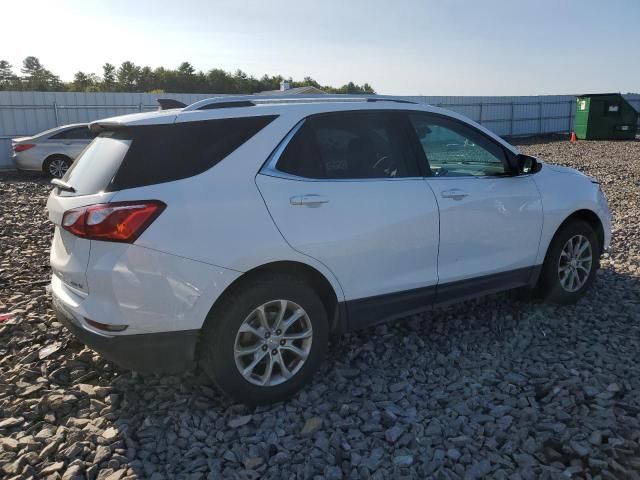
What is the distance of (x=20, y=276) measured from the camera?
5793 mm

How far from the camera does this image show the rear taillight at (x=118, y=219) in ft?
9.37

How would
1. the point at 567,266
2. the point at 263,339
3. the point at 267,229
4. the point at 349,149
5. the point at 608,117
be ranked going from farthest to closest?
the point at 608,117 < the point at 567,266 < the point at 349,149 < the point at 263,339 < the point at 267,229

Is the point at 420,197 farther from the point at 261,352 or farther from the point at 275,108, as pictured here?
the point at 261,352

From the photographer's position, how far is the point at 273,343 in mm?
3301

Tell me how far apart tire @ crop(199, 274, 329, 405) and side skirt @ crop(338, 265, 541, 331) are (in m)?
0.24

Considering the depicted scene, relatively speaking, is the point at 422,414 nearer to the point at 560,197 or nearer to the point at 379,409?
the point at 379,409

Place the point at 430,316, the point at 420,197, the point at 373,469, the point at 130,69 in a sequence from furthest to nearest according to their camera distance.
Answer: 1. the point at 130,69
2. the point at 430,316
3. the point at 420,197
4. the point at 373,469

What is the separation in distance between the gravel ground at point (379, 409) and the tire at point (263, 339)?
165 mm

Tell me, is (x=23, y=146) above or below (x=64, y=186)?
below

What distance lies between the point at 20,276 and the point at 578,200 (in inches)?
212

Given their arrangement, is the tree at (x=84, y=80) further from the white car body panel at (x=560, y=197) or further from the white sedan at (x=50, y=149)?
the white car body panel at (x=560, y=197)

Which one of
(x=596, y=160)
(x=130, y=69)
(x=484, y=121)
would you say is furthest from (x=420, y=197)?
(x=130, y=69)

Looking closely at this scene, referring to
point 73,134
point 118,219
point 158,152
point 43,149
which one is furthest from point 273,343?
point 43,149

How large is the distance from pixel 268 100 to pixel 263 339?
1.56m
